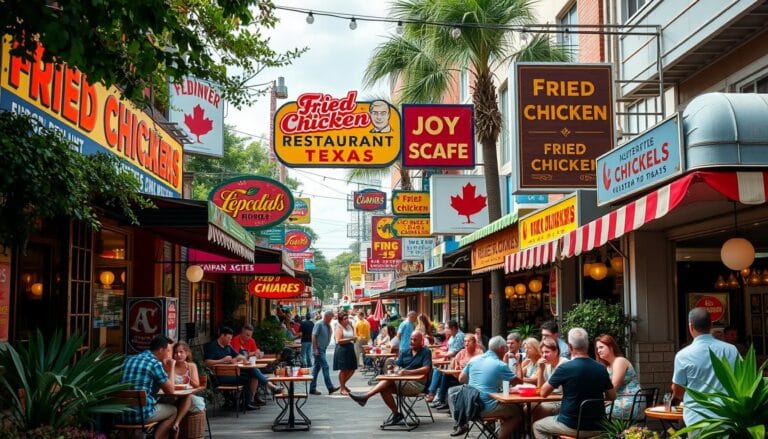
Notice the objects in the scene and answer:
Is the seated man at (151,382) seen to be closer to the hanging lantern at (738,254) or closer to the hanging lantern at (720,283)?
the hanging lantern at (738,254)

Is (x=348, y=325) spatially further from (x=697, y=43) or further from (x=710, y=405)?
(x=710, y=405)

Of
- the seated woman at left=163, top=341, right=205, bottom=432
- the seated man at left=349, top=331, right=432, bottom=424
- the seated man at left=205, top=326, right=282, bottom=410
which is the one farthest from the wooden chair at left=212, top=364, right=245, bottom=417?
the seated woman at left=163, top=341, right=205, bottom=432

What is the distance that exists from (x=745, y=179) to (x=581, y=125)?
5.34m

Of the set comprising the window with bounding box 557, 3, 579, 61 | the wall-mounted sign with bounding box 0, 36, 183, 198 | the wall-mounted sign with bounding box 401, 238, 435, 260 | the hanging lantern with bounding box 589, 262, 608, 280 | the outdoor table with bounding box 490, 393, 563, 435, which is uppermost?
the window with bounding box 557, 3, 579, 61

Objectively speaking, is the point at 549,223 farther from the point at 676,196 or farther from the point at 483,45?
the point at 676,196

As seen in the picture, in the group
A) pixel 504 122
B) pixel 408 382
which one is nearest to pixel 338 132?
pixel 408 382

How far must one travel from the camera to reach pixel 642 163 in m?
9.57

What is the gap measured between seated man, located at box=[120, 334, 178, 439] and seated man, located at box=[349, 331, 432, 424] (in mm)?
4046

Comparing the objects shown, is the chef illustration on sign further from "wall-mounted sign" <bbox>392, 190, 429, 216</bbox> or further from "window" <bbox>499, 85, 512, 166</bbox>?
"wall-mounted sign" <bbox>392, 190, 429, 216</bbox>

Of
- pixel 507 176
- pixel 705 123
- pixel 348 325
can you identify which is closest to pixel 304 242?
pixel 507 176

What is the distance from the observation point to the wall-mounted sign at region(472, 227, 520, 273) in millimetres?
16125

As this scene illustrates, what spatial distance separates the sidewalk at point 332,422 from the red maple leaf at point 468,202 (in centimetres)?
600

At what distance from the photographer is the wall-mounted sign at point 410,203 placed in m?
28.5

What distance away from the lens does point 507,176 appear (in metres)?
24.2
